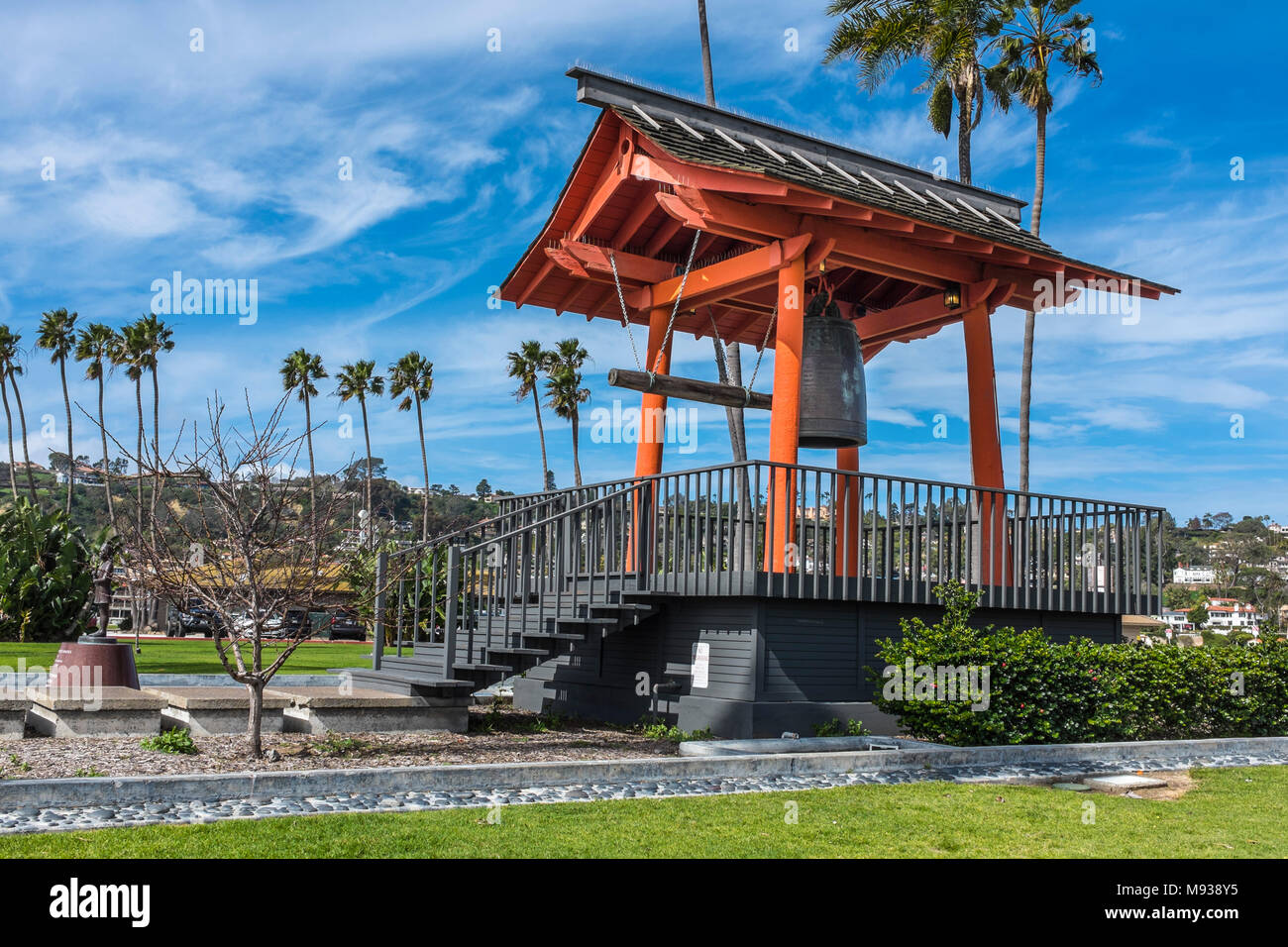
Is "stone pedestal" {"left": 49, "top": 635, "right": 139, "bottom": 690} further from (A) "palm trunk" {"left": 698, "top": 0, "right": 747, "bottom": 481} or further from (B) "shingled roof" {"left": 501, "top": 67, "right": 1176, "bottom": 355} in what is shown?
(A) "palm trunk" {"left": 698, "top": 0, "right": 747, "bottom": 481}

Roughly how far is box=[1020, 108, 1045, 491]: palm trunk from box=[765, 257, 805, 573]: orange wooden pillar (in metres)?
14.4

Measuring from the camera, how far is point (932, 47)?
24.5 meters

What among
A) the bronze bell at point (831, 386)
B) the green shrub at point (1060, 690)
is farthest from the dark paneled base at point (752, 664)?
the bronze bell at point (831, 386)

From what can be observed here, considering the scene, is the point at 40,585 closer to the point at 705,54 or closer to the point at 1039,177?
the point at 705,54

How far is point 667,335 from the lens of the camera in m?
13.3

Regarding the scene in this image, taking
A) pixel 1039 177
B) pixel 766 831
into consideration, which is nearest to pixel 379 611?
pixel 766 831

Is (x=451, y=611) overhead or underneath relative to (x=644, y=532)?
underneath

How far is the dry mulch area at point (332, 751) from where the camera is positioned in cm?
820

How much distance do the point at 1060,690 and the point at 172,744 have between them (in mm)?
8232

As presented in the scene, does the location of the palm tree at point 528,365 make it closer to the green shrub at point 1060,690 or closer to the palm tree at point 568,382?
the palm tree at point 568,382

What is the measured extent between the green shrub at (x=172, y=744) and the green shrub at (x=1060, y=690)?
6426 millimetres

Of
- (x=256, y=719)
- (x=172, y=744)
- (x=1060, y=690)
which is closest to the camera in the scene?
(x=256, y=719)
